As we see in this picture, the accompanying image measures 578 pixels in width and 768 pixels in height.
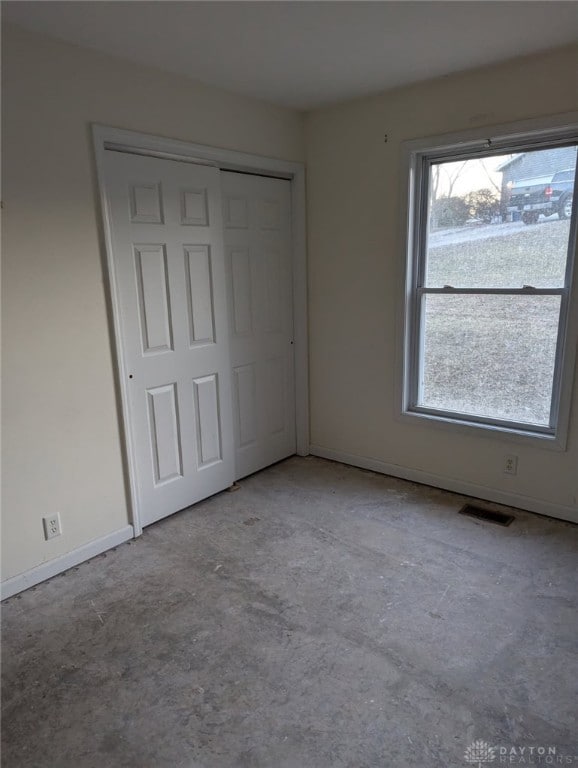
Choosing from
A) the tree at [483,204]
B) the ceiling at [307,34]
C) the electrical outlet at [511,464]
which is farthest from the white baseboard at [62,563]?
the tree at [483,204]

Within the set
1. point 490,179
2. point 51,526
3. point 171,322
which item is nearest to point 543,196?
point 490,179

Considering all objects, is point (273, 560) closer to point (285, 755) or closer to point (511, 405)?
point (285, 755)

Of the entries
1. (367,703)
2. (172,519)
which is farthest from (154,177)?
(367,703)

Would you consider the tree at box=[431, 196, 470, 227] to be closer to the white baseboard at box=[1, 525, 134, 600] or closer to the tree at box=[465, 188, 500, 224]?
the tree at box=[465, 188, 500, 224]

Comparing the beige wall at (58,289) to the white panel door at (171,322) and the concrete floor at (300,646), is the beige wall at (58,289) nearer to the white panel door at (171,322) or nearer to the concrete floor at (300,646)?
the white panel door at (171,322)

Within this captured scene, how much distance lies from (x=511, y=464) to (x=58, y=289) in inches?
103

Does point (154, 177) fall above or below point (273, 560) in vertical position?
above

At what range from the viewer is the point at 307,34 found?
2154mm

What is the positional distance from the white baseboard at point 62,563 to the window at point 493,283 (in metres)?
1.98

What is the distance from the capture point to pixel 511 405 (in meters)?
2.95

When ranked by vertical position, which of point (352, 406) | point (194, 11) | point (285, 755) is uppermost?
point (194, 11)

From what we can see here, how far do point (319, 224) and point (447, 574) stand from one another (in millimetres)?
2345

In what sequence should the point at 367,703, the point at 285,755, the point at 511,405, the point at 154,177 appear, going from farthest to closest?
the point at 511,405 < the point at 154,177 < the point at 367,703 < the point at 285,755

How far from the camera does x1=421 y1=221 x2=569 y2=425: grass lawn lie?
2.72m
